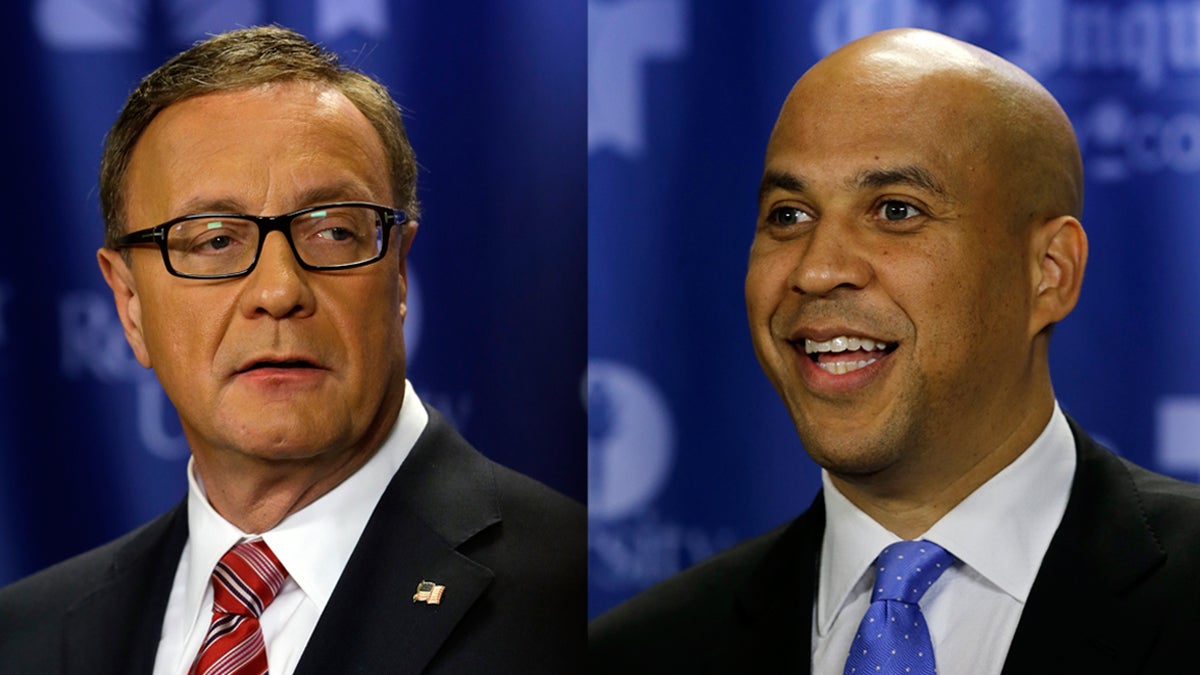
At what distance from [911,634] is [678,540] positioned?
2.24 ft

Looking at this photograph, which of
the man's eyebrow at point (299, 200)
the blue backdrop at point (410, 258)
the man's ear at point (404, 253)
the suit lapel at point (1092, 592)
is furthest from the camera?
the blue backdrop at point (410, 258)

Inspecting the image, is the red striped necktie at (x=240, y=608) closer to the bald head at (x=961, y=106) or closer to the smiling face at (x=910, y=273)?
the smiling face at (x=910, y=273)

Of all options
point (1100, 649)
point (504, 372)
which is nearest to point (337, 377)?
point (504, 372)

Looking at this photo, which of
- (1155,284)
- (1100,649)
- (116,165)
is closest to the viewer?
(1100,649)

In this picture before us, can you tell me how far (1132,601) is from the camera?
7.22 ft

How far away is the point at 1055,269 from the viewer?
2.37 m

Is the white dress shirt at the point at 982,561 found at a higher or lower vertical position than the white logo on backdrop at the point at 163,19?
lower

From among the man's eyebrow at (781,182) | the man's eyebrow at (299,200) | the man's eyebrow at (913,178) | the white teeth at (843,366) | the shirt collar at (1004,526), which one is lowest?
the shirt collar at (1004,526)

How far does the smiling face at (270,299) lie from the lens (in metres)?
2.55

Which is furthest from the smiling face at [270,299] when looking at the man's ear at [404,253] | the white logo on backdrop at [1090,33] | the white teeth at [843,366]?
the white logo on backdrop at [1090,33]

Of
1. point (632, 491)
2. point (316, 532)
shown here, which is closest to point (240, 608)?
point (316, 532)

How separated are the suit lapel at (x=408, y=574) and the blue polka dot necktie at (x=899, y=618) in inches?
26.5

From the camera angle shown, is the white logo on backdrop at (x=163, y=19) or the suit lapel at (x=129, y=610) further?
the white logo on backdrop at (x=163, y=19)

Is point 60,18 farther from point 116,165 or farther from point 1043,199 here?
point 1043,199
